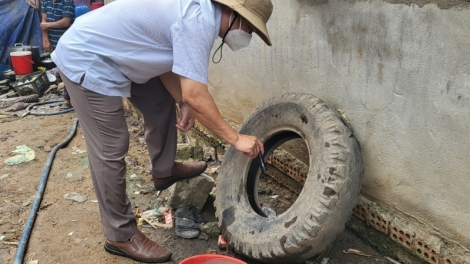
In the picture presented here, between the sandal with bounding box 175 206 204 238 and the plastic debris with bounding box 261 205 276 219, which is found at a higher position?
the plastic debris with bounding box 261 205 276 219

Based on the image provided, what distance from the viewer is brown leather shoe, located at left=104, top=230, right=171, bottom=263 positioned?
2.84 meters

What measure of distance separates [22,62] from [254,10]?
665cm

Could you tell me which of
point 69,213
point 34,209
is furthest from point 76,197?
point 34,209

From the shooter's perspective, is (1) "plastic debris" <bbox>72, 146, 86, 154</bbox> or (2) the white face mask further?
(1) "plastic debris" <bbox>72, 146, 86, 154</bbox>

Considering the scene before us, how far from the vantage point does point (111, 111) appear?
2604 mm

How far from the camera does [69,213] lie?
3498 mm

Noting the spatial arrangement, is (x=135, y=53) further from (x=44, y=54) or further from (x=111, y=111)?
(x=44, y=54)

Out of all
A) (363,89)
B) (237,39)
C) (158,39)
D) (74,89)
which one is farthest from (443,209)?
(74,89)

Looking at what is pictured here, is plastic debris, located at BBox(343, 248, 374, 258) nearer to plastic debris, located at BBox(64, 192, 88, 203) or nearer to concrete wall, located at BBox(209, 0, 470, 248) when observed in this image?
concrete wall, located at BBox(209, 0, 470, 248)

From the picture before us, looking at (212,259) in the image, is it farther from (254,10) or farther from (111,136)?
(254,10)

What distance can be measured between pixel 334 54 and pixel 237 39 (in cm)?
82

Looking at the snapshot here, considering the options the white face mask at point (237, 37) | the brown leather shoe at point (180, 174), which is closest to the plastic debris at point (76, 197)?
the brown leather shoe at point (180, 174)

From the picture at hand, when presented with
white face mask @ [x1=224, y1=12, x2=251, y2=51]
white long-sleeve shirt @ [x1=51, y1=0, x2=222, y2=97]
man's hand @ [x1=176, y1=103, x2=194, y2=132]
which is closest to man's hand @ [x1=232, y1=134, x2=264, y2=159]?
white long-sleeve shirt @ [x1=51, y1=0, x2=222, y2=97]

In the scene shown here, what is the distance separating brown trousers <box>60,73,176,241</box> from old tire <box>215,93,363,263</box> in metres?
0.66
